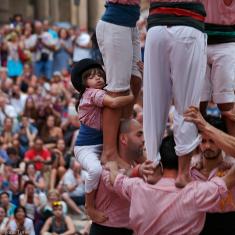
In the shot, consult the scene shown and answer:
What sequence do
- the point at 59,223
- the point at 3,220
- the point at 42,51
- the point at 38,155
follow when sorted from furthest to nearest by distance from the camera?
the point at 42,51 < the point at 38,155 < the point at 59,223 < the point at 3,220

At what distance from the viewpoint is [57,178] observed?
1582 centimetres

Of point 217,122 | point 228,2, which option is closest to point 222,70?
point 217,122

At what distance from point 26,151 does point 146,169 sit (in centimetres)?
1068

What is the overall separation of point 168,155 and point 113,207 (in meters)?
0.94

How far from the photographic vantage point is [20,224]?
1198 cm

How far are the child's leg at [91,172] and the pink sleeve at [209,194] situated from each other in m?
1.15

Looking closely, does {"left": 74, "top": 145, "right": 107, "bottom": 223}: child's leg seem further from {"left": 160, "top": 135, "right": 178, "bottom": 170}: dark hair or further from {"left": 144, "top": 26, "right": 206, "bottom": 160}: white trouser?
{"left": 144, "top": 26, "right": 206, "bottom": 160}: white trouser

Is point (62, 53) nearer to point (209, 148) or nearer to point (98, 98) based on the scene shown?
point (98, 98)

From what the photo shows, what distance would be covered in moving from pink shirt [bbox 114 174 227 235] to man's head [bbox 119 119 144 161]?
2.03 feet

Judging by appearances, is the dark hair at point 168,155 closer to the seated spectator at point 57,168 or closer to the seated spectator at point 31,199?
the seated spectator at point 31,199

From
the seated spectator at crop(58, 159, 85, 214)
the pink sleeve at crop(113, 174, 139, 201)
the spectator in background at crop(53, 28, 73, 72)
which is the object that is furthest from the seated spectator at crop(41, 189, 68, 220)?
the spectator in background at crop(53, 28, 73, 72)

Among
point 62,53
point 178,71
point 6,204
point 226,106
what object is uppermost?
point 178,71

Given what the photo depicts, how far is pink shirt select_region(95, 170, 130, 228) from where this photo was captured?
679 centimetres

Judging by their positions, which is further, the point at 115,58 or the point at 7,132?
the point at 7,132
